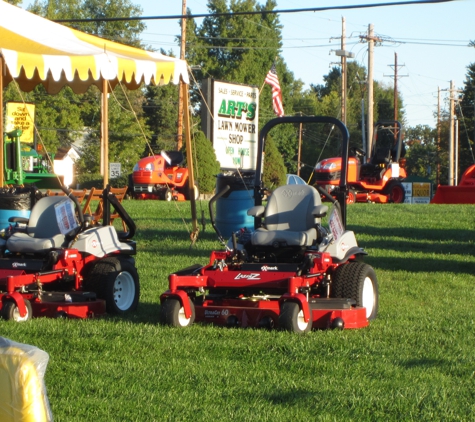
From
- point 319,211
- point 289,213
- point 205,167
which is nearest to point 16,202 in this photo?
point 289,213

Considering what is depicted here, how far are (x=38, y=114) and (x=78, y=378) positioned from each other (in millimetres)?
47888

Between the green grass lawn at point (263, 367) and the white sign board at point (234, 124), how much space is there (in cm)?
753

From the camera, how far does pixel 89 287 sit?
8.50 m

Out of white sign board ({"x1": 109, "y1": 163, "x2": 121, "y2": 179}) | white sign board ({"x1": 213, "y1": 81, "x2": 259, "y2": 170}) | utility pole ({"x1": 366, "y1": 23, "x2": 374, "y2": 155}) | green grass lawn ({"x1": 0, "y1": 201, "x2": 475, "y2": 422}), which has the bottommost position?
green grass lawn ({"x1": 0, "y1": 201, "x2": 475, "y2": 422})

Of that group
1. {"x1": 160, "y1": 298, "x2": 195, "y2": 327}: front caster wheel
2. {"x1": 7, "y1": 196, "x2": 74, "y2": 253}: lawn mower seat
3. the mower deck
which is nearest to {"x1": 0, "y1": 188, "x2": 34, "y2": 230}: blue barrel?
{"x1": 7, "y1": 196, "x2": 74, "y2": 253}: lawn mower seat

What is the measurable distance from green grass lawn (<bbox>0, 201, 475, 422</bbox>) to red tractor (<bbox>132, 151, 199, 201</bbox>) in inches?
920

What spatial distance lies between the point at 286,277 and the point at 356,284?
67 centimetres

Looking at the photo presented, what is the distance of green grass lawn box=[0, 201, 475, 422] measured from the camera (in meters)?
4.91

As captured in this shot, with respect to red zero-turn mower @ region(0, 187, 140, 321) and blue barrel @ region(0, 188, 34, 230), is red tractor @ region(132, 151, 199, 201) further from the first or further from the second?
red zero-turn mower @ region(0, 187, 140, 321)

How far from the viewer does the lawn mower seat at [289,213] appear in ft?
27.5

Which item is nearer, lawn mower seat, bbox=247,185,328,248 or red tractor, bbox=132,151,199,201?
lawn mower seat, bbox=247,185,328,248

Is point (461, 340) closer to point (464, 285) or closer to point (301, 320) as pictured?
point (301, 320)

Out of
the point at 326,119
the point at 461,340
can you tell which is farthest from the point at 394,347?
the point at 326,119

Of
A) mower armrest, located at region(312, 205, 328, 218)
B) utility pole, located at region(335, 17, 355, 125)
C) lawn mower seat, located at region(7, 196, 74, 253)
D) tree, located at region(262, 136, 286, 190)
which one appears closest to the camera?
mower armrest, located at region(312, 205, 328, 218)
